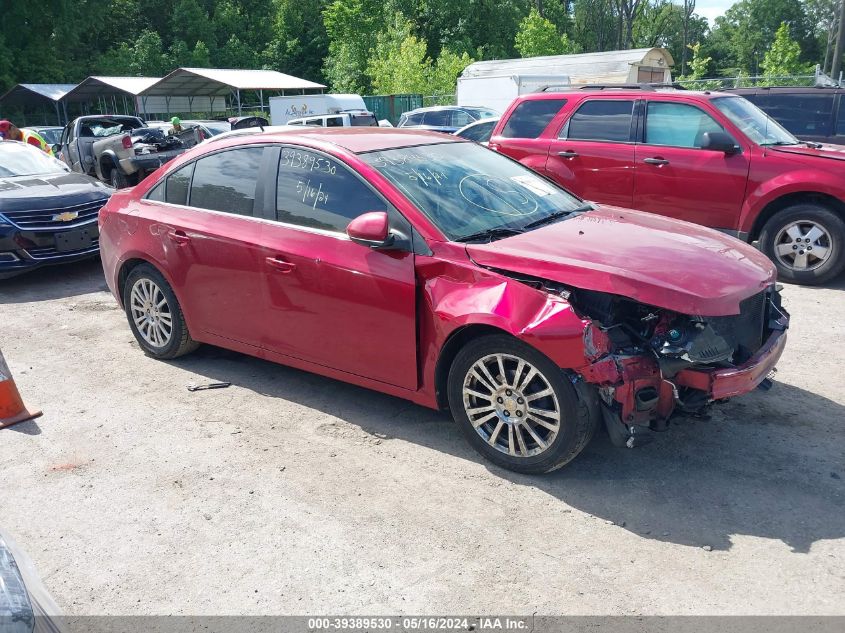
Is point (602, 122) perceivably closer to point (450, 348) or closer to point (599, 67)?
point (450, 348)

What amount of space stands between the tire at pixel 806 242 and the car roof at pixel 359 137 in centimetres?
407

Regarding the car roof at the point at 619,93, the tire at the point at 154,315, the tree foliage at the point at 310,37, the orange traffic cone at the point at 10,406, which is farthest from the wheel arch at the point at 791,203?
the tree foliage at the point at 310,37

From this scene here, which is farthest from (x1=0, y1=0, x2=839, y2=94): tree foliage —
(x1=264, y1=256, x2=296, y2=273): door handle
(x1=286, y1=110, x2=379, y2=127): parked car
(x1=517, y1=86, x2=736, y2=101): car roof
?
(x1=264, y1=256, x2=296, y2=273): door handle

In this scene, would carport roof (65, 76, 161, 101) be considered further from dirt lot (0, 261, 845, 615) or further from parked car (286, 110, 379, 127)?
dirt lot (0, 261, 845, 615)

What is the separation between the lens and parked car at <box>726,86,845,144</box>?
11.2 meters

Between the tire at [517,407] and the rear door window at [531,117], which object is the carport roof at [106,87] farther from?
the tire at [517,407]

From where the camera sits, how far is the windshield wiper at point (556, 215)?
4.40 metres

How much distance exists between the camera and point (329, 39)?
57719 mm

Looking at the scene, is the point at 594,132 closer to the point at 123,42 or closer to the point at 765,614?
the point at 765,614

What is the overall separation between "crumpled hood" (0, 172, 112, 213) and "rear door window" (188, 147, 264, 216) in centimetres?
418

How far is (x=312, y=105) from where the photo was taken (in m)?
28.7

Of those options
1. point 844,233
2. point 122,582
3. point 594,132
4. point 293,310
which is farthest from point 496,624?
point 594,132

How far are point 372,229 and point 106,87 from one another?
38417mm

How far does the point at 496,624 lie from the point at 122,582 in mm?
1634
